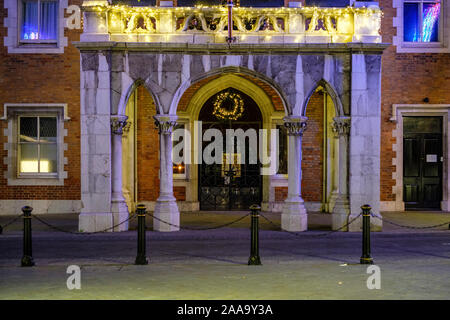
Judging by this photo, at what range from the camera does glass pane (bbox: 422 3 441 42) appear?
67.3 ft

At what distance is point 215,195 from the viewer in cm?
2077

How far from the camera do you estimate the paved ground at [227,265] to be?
8.82 metres

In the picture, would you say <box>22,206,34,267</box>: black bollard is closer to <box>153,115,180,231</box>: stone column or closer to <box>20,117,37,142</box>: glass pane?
<box>153,115,180,231</box>: stone column

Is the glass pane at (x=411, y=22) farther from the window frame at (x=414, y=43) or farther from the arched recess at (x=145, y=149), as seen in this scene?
the arched recess at (x=145, y=149)

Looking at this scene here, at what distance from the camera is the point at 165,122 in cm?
1642

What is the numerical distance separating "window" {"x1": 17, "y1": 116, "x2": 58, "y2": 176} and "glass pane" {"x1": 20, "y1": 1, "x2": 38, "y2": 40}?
2652 millimetres

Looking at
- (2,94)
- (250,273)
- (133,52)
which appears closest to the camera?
(250,273)

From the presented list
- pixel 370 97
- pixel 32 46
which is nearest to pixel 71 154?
pixel 32 46

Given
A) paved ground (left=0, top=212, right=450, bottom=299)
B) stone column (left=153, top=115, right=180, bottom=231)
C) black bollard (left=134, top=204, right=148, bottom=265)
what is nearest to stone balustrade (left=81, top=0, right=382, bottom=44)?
stone column (left=153, top=115, right=180, bottom=231)

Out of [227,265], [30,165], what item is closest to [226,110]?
[30,165]

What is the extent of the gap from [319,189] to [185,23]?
7.47 m

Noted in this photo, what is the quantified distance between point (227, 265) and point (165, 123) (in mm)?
6168

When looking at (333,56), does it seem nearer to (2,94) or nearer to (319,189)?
(319,189)

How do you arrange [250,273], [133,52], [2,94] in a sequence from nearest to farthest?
[250,273]
[133,52]
[2,94]
